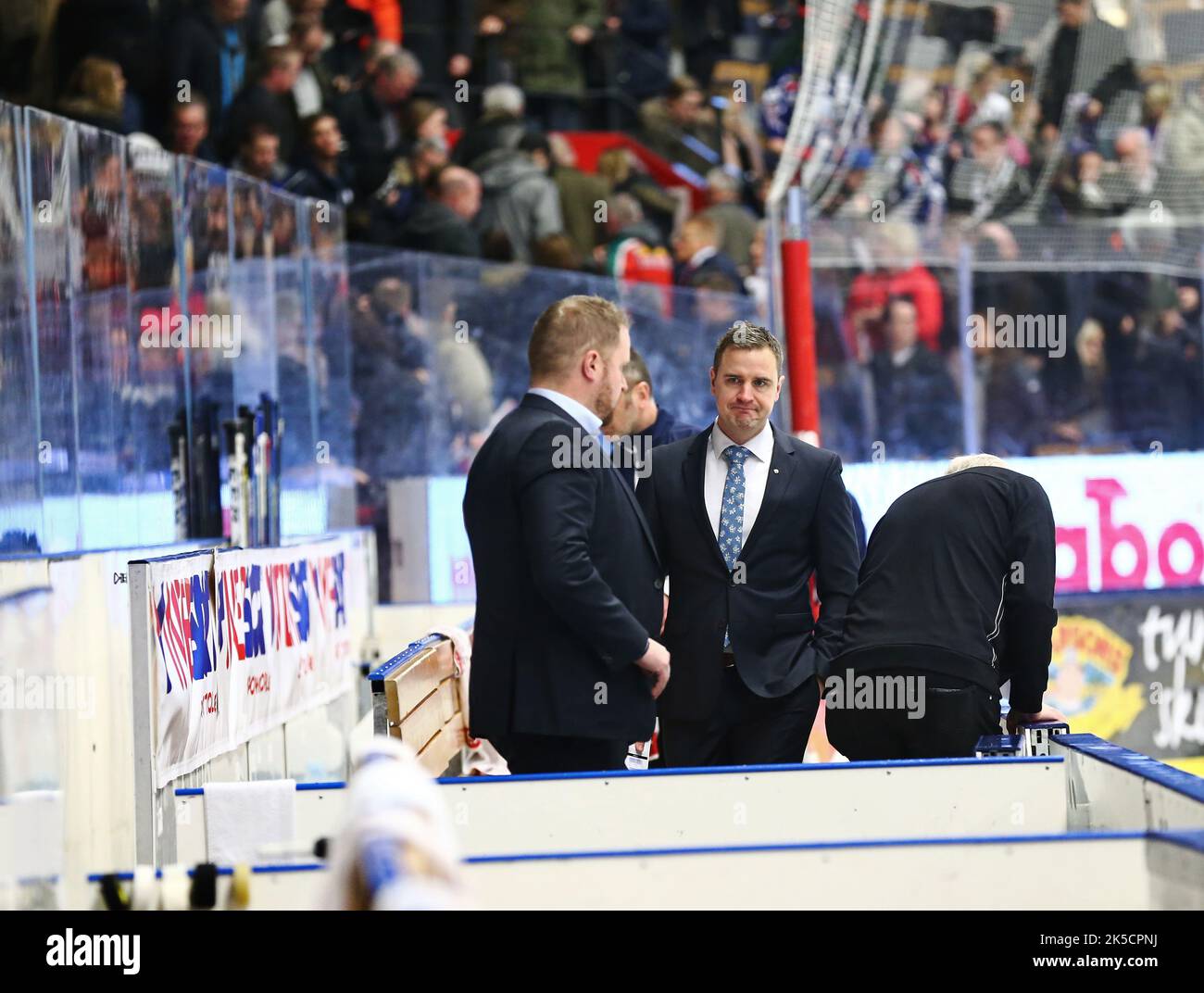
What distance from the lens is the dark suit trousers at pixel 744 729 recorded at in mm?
4578

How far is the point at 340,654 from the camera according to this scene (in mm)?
7875

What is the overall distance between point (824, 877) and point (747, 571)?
1.82 meters

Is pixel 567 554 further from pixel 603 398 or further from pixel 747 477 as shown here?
pixel 747 477

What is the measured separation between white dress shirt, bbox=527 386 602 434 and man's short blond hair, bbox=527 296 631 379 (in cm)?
4

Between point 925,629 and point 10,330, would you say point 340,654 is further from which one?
point 925,629

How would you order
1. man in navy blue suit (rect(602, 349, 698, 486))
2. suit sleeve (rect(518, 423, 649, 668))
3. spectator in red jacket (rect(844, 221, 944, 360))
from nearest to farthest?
suit sleeve (rect(518, 423, 649, 668)) < man in navy blue suit (rect(602, 349, 698, 486)) < spectator in red jacket (rect(844, 221, 944, 360))

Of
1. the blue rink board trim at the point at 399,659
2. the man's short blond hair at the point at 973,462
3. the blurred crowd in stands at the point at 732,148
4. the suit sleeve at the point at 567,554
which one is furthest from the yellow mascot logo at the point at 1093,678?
the suit sleeve at the point at 567,554

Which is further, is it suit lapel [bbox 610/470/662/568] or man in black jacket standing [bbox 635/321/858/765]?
man in black jacket standing [bbox 635/321/858/765]

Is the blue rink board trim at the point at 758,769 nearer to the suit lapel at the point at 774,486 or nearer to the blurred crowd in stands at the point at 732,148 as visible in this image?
the suit lapel at the point at 774,486

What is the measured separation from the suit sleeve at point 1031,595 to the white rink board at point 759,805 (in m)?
0.72

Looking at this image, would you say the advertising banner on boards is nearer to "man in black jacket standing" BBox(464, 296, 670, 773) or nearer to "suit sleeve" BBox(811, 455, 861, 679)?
"man in black jacket standing" BBox(464, 296, 670, 773)

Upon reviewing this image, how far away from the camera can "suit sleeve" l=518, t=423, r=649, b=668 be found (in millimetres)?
3967

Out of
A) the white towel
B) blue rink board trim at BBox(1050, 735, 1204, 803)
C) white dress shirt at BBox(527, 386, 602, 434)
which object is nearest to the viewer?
blue rink board trim at BBox(1050, 735, 1204, 803)

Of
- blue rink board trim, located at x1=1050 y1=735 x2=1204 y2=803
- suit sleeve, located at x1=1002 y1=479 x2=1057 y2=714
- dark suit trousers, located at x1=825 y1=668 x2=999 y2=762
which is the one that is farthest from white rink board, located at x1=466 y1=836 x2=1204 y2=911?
suit sleeve, located at x1=1002 y1=479 x2=1057 y2=714
